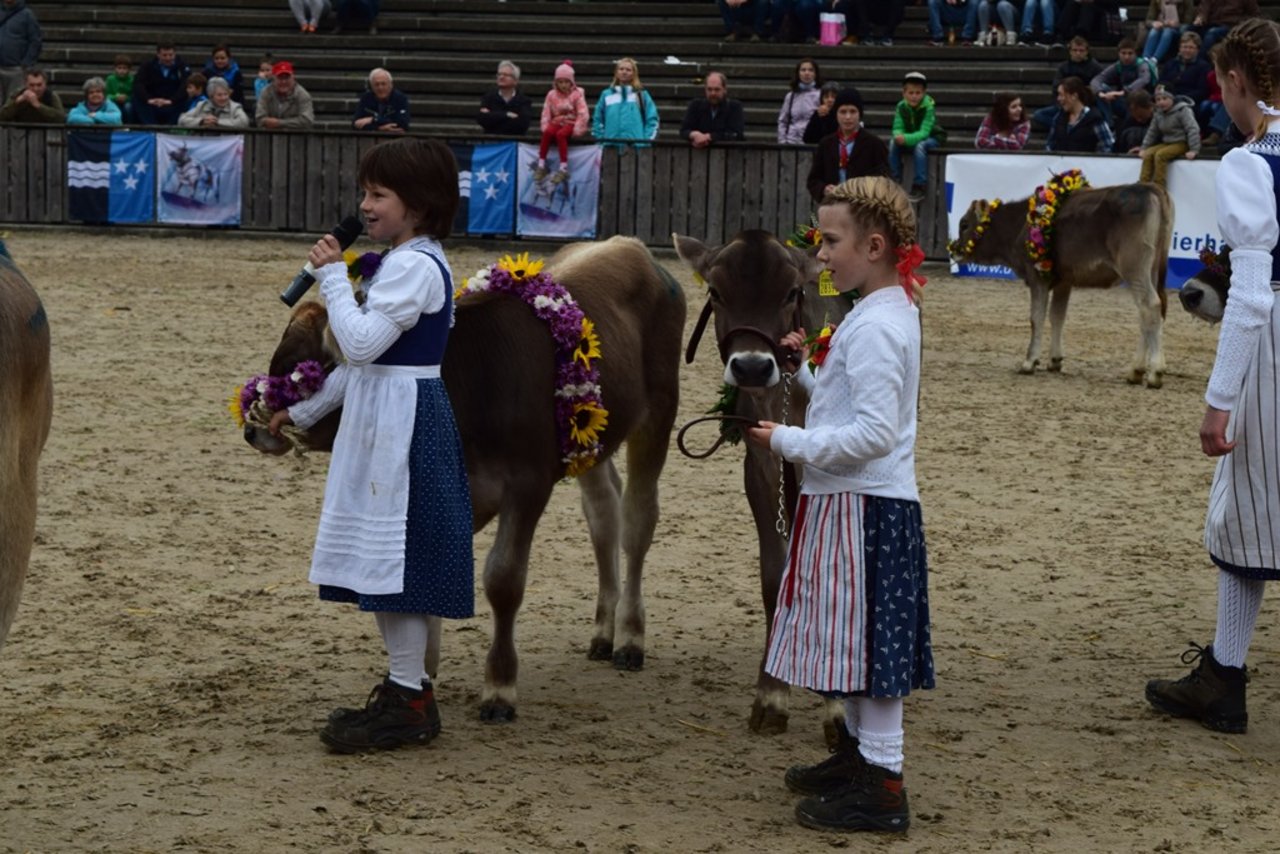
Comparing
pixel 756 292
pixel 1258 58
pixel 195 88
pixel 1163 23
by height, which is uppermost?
pixel 1163 23

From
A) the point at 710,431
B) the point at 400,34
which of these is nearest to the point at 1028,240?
the point at 710,431

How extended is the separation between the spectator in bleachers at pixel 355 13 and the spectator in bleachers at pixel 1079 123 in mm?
13118

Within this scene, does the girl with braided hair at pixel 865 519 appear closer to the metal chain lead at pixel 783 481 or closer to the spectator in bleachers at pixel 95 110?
the metal chain lead at pixel 783 481

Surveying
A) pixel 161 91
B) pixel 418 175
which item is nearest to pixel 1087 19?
pixel 161 91

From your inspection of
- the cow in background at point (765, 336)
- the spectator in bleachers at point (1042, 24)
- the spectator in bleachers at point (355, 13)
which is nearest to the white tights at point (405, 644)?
the cow in background at point (765, 336)

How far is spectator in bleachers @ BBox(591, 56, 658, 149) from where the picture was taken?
22516mm

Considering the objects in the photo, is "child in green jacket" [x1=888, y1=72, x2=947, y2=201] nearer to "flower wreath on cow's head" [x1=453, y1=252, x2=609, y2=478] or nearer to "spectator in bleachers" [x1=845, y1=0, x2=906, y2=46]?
"spectator in bleachers" [x1=845, y1=0, x2=906, y2=46]

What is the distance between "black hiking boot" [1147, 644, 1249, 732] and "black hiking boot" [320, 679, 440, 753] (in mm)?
2651

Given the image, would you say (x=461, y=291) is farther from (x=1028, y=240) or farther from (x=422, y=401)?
(x=1028, y=240)

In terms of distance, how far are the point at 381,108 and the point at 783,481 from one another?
61.4 feet

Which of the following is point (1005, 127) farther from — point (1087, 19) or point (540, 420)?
point (540, 420)

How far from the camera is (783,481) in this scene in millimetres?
6305

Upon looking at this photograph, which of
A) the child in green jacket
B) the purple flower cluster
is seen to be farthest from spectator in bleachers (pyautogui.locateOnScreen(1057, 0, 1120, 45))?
the purple flower cluster

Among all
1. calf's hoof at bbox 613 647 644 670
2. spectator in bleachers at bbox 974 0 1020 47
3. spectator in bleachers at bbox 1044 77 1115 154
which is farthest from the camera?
spectator in bleachers at bbox 974 0 1020 47
